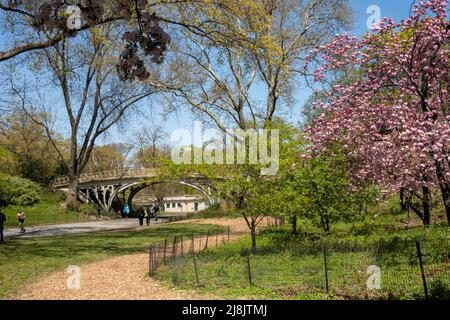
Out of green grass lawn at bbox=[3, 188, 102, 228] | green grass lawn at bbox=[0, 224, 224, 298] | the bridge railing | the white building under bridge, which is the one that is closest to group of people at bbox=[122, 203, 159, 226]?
green grass lawn at bbox=[3, 188, 102, 228]

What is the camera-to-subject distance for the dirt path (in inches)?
411

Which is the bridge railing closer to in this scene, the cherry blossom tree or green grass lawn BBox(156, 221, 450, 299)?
green grass lawn BBox(156, 221, 450, 299)

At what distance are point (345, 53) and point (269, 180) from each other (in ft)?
19.9

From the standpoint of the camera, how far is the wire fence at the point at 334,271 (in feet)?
30.2

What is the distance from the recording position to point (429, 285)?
905 centimetres

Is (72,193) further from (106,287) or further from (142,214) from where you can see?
(106,287)

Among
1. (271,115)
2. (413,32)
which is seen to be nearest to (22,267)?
(413,32)

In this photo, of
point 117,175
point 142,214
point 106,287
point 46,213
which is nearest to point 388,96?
point 106,287

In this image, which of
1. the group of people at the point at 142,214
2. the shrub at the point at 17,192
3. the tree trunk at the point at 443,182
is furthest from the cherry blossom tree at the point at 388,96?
the shrub at the point at 17,192

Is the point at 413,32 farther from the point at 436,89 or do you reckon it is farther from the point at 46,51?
the point at 46,51

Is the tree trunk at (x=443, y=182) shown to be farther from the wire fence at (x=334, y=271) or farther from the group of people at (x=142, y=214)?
the group of people at (x=142, y=214)

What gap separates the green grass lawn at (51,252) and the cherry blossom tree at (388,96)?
986 cm

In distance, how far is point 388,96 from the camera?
46.6ft

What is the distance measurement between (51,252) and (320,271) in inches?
481
